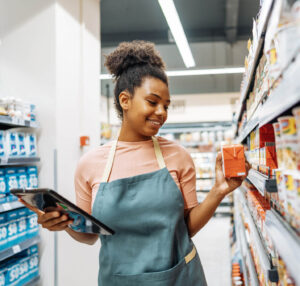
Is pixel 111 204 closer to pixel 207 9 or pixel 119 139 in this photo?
pixel 119 139

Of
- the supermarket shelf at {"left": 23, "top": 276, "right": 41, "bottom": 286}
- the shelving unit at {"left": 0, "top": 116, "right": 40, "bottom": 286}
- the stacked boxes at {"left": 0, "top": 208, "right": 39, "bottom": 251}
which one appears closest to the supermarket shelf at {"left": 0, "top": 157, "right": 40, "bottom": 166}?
the shelving unit at {"left": 0, "top": 116, "right": 40, "bottom": 286}

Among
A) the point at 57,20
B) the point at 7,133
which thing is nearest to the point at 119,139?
the point at 7,133

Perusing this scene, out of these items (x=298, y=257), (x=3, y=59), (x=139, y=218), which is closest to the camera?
(x=298, y=257)

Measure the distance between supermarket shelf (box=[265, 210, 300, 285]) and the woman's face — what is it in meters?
0.68

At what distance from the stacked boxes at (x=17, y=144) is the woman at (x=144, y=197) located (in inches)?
57.6

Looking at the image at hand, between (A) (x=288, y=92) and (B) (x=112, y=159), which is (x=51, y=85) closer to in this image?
(B) (x=112, y=159)

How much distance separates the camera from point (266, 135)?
5.08 feet

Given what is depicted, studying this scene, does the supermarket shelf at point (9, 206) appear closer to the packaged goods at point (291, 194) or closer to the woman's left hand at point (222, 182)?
the woman's left hand at point (222, 182)

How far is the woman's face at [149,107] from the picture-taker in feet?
5.09

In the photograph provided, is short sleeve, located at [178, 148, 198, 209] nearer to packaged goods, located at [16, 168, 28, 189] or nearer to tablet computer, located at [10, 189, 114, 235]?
tablet computer, located at [10, 189, 114, 235]

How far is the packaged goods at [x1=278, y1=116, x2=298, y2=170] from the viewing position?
0.85 meters

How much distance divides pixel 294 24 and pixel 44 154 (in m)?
2.87

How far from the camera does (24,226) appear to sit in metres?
3.09

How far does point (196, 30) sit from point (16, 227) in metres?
7.40
